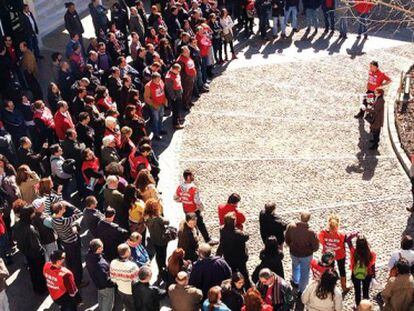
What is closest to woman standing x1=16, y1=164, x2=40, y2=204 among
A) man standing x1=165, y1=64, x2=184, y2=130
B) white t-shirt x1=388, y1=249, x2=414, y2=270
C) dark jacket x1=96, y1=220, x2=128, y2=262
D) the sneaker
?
dark jacket x1=96, y1=220, x2=128, y2=262

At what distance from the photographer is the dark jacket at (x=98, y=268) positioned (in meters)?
9.75

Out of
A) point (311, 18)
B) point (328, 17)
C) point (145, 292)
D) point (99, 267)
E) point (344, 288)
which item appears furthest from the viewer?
point (311, 18)

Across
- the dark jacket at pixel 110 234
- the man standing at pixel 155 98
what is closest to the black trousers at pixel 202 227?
the dark jacket at pixel 110 234

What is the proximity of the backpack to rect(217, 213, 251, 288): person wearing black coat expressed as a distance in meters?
1.59

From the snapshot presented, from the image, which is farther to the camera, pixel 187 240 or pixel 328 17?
pixel 328 17

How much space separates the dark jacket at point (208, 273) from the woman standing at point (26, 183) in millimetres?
3496

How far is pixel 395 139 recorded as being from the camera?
15.5 metres

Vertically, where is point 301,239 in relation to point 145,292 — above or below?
below

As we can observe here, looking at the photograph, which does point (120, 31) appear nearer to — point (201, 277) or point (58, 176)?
point (58, 176)

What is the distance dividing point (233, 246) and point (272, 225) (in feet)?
2.51

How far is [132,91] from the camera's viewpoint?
14.2 metres

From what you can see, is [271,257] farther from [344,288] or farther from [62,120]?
[62,120]

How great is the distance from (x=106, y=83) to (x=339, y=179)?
5.66m

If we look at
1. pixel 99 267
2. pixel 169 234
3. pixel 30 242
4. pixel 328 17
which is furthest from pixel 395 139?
pixel 30 242
